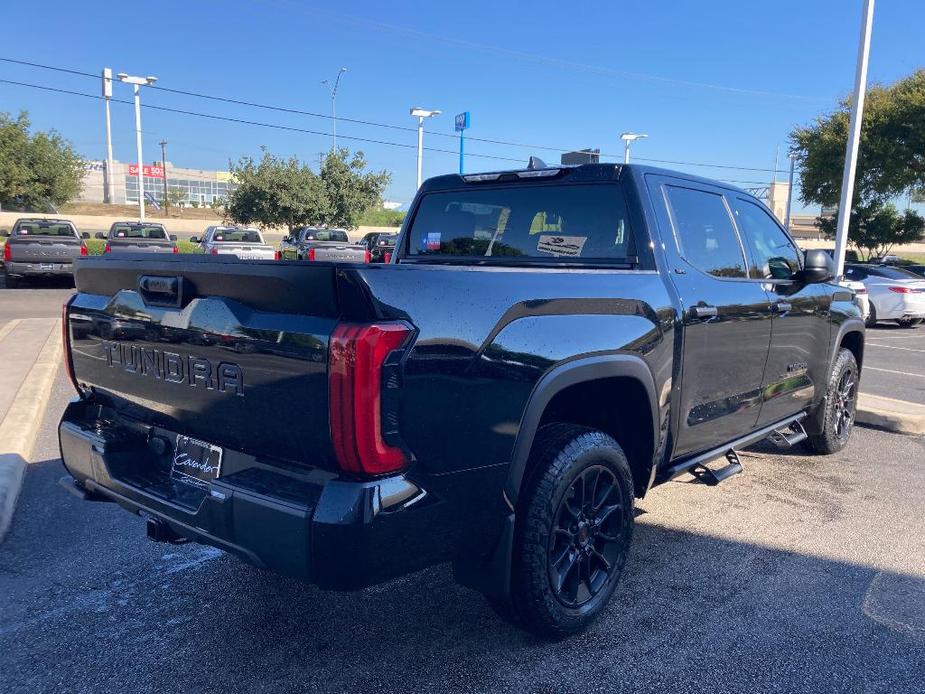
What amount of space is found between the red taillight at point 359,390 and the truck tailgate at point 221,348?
47mm

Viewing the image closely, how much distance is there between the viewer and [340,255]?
17891mm

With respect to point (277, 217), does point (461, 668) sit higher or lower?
lower

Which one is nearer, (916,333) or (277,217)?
(916,333)

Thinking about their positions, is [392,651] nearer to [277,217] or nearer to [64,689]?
[64,689]

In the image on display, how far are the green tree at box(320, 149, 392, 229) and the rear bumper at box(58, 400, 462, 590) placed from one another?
3718 centimetres

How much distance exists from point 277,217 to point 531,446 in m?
37.4

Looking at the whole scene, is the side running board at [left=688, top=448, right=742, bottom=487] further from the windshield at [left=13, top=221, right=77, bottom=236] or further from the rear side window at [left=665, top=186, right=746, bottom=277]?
the windshield at [left=13, top=221, right=77, bottom=236]

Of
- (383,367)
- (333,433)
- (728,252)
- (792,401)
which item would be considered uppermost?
(728,252)

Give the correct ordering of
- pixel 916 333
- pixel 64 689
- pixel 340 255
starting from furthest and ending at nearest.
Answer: pixel 340 255 → pixel 916 333 → pixel 64 689

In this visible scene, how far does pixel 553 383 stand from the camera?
8.86 feet

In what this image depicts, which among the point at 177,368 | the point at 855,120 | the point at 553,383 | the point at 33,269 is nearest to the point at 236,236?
the point at 33,269

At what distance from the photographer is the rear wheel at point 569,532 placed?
2.76 m

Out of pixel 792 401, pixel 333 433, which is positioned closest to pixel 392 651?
pixel 333 433

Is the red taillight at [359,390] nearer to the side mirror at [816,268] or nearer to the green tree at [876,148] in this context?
the side mirror at [816,268]
